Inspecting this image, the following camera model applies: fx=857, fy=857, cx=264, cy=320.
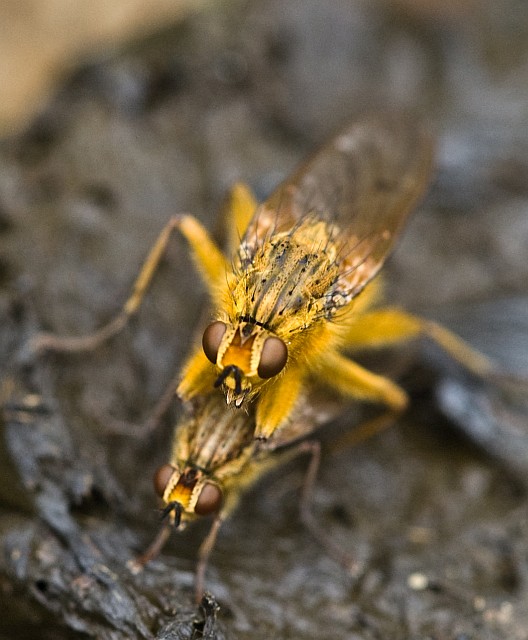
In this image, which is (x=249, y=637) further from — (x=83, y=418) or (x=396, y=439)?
(x=396, y=439)

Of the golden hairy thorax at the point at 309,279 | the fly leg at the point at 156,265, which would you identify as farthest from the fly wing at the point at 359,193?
the fly leg at the point at 156,265

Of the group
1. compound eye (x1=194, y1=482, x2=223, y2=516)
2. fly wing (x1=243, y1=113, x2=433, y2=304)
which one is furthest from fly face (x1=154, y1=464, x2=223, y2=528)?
fly wing (x1=243, y1=113, x2=433, y2=304)

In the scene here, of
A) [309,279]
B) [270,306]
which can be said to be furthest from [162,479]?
[309,279]

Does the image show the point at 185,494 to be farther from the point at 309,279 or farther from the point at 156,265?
the point at 156,265

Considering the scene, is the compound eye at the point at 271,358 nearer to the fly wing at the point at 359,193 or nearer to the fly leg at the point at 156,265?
the fly wing at the point at 359,193

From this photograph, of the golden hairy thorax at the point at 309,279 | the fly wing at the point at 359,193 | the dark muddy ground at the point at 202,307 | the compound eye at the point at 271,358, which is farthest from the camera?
the fly wing at the point at 359,193

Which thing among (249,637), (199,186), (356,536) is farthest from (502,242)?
(249,637)
